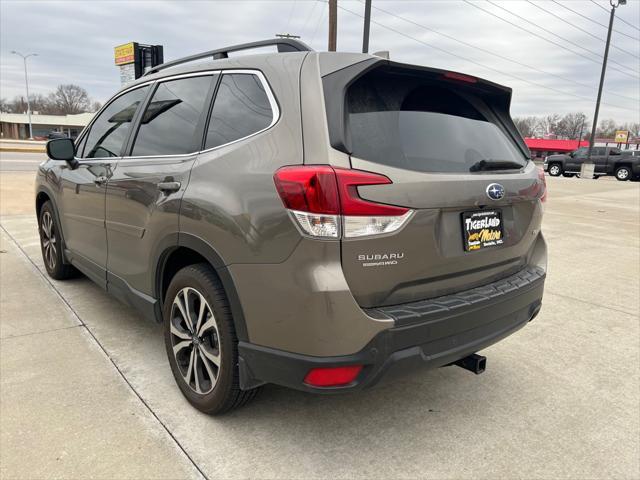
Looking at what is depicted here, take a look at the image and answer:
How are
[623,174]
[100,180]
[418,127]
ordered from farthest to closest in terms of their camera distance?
[623,174] < [100,180] < [418,127]

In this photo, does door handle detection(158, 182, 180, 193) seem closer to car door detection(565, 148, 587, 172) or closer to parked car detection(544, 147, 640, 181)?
parked car detection(544, 147, 640, 181)

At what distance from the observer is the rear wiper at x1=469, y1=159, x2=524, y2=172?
96.3 inches

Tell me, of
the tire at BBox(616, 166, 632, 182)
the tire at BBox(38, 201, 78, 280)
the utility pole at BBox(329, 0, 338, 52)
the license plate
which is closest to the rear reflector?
the license plate

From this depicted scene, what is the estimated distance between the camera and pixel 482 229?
2379 mm

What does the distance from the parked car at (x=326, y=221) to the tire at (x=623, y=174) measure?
29597 millimetres

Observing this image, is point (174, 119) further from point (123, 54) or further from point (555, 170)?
point (555, 170)

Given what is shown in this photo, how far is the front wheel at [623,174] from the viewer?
90.5 feet

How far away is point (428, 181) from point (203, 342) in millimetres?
1422

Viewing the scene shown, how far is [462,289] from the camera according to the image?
2.35 metres

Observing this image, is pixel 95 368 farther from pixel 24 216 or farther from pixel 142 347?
pixel 24 216

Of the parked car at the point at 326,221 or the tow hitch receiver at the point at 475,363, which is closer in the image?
the parked car at the point at 326,221

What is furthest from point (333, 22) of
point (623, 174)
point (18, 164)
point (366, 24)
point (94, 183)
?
point (623, 174)

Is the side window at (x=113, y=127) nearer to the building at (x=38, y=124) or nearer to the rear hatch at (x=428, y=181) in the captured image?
the rear hatch at (x=428, y=181)

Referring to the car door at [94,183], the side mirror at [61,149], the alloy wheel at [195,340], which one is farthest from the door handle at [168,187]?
the side mirror at [61,149]
